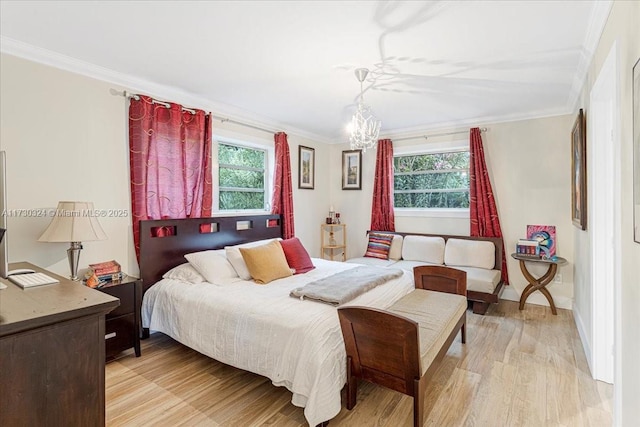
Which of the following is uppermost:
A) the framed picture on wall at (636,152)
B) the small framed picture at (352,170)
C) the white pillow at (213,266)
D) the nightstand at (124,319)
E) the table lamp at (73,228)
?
the small framed picture at (352,170)

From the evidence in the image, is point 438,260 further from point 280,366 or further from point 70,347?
point 70,347

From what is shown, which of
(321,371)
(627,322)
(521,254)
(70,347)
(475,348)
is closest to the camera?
(70,347)

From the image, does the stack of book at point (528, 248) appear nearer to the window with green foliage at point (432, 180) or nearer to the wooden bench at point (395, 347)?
the window with green foliage at point (432, 180)

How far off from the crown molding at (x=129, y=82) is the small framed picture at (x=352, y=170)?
149 centimetres

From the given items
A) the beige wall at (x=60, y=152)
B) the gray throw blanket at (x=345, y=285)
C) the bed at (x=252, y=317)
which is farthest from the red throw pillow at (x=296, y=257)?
the beige wall at (x=60, y=152)

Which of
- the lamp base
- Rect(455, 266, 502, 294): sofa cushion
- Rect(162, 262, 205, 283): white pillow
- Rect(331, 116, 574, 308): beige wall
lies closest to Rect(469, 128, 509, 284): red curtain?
Rect(331, 116, 574, 308): beige wall

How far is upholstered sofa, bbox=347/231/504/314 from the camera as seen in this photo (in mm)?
3760

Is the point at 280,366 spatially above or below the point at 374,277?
below

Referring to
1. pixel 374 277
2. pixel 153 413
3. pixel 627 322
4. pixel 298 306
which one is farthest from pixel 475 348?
pixel 153 413

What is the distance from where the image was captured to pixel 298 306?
232cm

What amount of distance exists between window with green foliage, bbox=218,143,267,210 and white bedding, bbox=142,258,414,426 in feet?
4.56

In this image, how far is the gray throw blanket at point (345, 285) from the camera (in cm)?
241

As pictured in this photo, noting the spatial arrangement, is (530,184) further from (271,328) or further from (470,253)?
(271,328)

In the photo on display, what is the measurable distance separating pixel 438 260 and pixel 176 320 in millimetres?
3399
